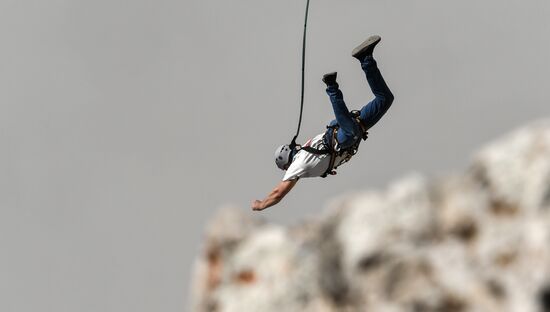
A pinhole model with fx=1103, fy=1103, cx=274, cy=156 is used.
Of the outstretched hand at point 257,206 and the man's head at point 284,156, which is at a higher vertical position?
the man's head at point 284,156

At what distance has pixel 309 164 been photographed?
92.6ft

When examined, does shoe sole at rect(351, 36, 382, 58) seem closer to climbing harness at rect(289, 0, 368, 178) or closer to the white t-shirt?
climbing harness at rect(289, 0, 368, 178)

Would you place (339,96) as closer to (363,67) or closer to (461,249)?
(363,67)

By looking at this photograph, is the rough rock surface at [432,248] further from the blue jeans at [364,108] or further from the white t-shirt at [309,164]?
the blue jeans at [364,108]

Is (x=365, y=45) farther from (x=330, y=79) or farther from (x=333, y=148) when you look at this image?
(x=333, y=148)

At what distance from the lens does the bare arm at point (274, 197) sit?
89.2 ft

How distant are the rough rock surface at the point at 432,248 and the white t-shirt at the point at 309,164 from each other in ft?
38.0

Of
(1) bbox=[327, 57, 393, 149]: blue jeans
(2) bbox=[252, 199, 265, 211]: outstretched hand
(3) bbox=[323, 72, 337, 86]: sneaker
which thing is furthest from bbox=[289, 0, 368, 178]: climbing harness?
(2) bbox=[252, 199, 265, 211]: outstretched hand

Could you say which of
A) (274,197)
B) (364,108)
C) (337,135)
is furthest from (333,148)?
(274,197)

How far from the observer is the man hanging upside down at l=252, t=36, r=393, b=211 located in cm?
2822

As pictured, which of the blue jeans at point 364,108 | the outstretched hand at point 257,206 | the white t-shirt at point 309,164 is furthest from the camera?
the blue jeans at point 364,108

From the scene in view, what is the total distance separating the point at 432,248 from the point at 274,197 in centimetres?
1275

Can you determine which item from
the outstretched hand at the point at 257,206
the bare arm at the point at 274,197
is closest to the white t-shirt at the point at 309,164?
the bare arm at the point at 274,197

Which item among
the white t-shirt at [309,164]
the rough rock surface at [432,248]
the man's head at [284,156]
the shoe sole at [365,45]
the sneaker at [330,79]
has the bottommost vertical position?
the rough rock surface at [432,248]
